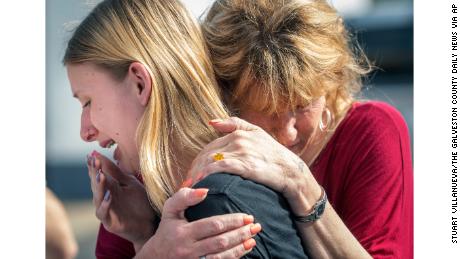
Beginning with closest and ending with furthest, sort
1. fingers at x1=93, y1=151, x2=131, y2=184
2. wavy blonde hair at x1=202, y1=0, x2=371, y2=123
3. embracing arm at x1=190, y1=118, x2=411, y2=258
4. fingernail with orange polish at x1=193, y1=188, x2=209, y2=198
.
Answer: fingernail with orange polish at x1=193, y1=188, x2=209, y2=198 < embracing arm at x1=190, y1=118, x2=411, y2=258 < wavy blonde hair at x1=202, y1=0, x2=371, y2=123 < fingers at x1=93, y1=151, x2=131, y2=184

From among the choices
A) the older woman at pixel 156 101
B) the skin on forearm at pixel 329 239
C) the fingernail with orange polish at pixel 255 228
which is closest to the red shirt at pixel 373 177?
the skin on forearm at pixel 329 239

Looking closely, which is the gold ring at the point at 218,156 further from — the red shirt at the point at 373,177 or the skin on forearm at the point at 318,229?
the red shirt at the point at 373,177

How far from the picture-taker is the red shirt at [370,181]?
152cm

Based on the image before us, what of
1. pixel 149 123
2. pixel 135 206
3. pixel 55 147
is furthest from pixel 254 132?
pixel 55 147

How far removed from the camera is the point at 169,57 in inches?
53.6

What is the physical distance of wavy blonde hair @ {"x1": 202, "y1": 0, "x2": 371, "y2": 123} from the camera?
144 cm

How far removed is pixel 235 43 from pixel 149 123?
0.28 metres

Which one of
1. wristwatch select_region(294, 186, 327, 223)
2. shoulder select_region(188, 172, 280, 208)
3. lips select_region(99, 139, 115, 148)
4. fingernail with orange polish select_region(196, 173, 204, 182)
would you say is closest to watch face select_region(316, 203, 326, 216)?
wristwatch select_region(294, 186, 327, 223)

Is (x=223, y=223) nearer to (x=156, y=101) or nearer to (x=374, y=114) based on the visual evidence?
(x=156, y=101)

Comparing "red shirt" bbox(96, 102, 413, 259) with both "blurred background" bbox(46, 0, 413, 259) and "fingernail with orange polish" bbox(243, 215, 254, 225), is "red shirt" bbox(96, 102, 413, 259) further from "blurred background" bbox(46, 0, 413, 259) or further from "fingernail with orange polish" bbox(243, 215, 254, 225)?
"fingernail with orange polish" bbox(243, 215, 254, 225)

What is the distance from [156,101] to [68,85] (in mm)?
337

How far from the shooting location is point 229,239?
1.15m
